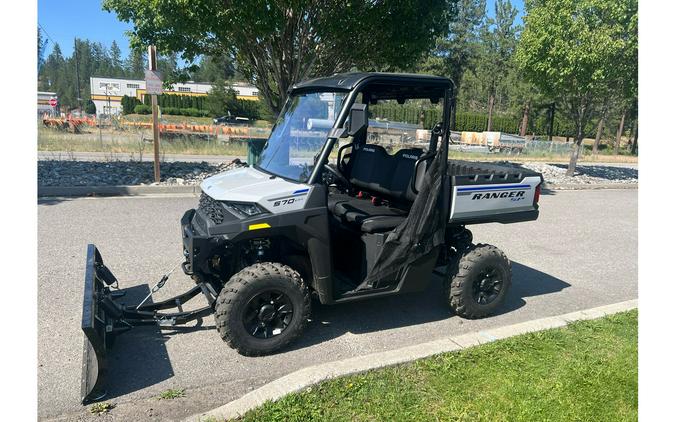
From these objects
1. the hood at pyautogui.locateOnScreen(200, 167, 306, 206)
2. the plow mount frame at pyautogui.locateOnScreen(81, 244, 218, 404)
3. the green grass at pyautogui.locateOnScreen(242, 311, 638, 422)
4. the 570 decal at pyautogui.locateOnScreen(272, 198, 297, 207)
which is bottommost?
the green grass at pyautogui.locateOnScreen(242, 311, 638, 422)

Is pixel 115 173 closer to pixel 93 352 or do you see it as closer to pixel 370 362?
pixel 93 352

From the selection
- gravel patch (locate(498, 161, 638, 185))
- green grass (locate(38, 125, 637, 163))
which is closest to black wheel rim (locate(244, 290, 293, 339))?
gravel patch (locate(498, 161, 638, 185))

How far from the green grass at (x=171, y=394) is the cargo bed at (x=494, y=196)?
2.68m

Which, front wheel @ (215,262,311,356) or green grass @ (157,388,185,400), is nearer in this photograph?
green grass @ (157,388,185,400)

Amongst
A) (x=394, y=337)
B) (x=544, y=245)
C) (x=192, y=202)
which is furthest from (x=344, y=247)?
(x=192, y=202)

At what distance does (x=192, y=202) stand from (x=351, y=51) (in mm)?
5670

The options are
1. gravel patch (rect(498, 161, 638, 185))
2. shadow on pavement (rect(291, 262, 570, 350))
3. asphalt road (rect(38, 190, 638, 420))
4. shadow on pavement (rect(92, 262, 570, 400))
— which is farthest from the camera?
gravel patch (rect(498, 161, 638, 185))

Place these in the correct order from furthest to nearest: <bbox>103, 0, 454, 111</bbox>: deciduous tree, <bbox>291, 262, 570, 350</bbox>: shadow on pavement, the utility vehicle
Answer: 1. <bbox>103, 0, 454, 111</bbox>: deciduous tree
2. <bbox>291, 262, 570, 350</bbox>: shadow on pavement
3. the utility vehicle

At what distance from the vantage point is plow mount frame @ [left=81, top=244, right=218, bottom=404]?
3.20m

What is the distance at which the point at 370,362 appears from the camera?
142 inches

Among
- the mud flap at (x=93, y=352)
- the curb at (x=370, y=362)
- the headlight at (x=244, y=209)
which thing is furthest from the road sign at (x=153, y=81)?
the curb at (x=370, y=362)

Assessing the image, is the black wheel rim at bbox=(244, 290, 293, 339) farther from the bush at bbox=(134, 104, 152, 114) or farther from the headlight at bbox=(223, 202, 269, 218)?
the bush at bbox=(134, 104, 152, 114)

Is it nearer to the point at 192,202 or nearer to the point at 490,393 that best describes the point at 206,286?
the point at 490,393

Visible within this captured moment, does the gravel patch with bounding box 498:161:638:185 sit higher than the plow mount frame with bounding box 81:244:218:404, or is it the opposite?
the gravel patch with bounding box 498:161:638:185
